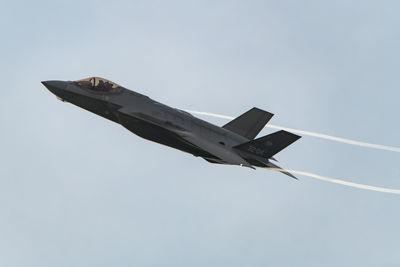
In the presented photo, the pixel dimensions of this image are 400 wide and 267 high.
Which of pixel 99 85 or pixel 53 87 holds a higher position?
pixel 99 85

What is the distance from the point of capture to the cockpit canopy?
109 ft

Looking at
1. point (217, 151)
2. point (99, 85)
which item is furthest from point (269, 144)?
point (99, 85)

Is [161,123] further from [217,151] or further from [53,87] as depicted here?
[53,87]

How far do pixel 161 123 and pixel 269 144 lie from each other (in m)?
6.53

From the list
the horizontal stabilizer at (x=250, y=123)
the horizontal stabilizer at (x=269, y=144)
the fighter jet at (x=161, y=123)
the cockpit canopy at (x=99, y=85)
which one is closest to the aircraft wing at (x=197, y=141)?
the fighter jet at (x=161, y=123)

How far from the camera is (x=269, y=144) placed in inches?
1297

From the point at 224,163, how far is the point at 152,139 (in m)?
4.44

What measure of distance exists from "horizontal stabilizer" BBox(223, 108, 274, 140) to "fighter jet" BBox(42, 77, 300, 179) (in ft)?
7.81

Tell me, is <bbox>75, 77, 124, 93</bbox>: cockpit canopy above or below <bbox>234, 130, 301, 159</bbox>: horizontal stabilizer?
above

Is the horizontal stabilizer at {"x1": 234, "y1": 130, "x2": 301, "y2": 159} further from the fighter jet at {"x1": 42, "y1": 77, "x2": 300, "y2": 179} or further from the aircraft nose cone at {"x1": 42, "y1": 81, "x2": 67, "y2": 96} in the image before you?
the aircraft nose cone at {"x1": 42, "y1": 81, "x2": 67, "y2": 96}

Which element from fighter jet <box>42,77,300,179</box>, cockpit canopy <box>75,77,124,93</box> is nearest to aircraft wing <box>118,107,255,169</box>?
fighter jet <box>42,77,300,179</box>

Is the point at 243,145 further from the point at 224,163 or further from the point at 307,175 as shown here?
the point at 307,175

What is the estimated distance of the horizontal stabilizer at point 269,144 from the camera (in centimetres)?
3259

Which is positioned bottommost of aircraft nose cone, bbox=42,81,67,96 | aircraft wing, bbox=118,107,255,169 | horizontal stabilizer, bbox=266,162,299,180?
horizontal stabilizer, bbox=266,162,299,180
